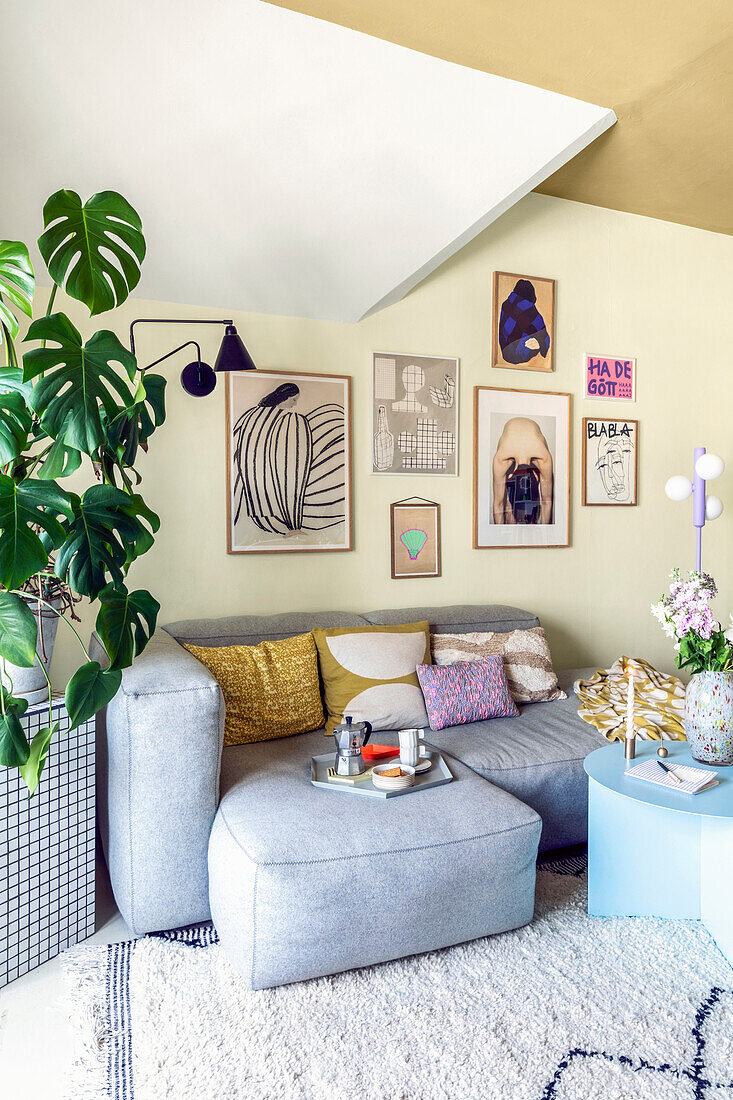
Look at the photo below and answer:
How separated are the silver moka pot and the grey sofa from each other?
117 millimetres

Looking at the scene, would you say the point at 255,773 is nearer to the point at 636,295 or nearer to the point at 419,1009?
the point at 419,1009

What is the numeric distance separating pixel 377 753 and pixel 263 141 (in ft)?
6.33

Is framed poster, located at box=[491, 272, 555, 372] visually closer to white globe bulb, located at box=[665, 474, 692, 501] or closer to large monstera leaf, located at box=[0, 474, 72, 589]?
white globe bulb, located at box=[665, 474, 692, 501]

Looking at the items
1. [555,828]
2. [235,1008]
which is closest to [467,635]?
[555,828]

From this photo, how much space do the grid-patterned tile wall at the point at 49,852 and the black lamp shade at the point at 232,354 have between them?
1208 mm

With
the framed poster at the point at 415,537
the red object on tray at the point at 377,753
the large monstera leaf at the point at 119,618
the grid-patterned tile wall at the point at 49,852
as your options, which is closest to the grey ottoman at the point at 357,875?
the red object on tray at the point at 377,753

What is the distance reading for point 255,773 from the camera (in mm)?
2234

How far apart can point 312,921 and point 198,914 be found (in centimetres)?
47

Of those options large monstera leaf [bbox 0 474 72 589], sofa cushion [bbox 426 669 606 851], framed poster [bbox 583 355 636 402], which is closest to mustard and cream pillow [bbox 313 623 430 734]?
sofa cushion [bbox 426 669 606 851]

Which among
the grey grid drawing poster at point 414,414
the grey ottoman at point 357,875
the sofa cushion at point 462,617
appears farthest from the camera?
the grey grid drawing poster at point 414,414

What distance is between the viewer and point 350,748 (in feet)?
7.31

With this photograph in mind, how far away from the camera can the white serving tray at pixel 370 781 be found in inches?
82.5

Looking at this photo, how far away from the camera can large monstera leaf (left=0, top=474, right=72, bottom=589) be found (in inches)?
60.2

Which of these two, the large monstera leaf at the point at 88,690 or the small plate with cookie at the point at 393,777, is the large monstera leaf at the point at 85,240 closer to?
the large monstera leaf at the point at 88,690
